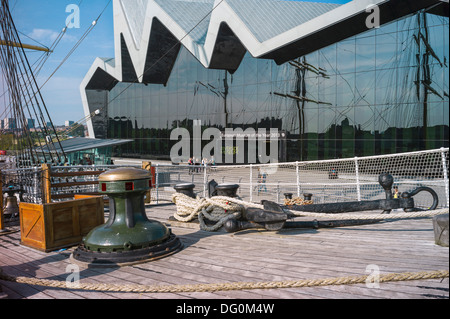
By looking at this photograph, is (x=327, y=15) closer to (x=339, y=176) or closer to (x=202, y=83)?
(x=339, y=176)

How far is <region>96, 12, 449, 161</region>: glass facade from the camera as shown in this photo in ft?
64.2

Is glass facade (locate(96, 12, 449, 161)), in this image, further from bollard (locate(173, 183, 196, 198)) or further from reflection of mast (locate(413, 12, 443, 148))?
bollard (locate(173, 183, 196, 198))

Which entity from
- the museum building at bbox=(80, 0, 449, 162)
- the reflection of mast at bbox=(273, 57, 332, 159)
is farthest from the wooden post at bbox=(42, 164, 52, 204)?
the reflection of mast at bbox=(273, 57, 332, 159)

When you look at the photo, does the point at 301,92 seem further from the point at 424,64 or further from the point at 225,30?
the point at 225,30

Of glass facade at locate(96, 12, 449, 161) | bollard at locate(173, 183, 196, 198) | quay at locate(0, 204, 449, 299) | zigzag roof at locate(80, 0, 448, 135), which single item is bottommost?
quay at locate(0, 204, 449, 299)

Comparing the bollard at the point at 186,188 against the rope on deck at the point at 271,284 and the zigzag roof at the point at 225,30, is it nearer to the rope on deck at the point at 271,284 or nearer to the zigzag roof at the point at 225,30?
the rope on deck at the point at 271,284

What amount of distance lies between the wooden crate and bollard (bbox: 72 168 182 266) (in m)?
0.67

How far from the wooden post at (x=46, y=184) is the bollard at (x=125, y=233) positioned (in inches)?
122

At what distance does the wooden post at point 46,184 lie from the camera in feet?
23.4

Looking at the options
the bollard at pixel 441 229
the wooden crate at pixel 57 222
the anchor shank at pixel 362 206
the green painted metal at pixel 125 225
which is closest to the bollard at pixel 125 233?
the green painted metal at pixel 125 225

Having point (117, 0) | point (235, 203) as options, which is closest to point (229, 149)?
point (117, 0)

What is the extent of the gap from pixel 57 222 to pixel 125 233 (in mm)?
1326

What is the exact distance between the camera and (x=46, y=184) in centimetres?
731
